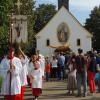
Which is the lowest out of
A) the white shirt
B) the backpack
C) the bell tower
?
the white shirt

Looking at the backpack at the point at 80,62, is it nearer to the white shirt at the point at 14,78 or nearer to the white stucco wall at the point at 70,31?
the white shirt at the point at 14,78

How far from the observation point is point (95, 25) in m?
99.7

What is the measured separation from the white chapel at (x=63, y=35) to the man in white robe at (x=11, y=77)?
216ft

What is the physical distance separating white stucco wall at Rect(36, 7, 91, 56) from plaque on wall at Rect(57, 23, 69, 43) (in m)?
0.57

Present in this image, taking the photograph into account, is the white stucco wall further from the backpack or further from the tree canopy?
the backpack

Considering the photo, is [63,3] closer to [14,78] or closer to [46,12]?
[46,12]

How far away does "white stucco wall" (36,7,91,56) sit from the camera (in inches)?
3238

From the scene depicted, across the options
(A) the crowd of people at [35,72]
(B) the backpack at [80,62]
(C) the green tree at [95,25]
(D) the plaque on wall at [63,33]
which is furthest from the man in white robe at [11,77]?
(C) the green tree at [95,25]

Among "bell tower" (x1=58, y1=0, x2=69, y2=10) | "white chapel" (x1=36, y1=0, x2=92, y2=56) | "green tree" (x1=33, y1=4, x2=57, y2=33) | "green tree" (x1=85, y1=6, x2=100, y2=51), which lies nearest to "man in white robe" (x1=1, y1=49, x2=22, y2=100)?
"white chapel" (x1=36, y1=0, x2=92, y2=56)

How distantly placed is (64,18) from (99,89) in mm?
61705

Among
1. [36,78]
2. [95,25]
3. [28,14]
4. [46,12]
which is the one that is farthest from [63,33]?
[36,78]

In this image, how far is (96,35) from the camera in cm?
9681

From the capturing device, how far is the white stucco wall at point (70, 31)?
82.2 metres

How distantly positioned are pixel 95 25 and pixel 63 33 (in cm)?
1967
